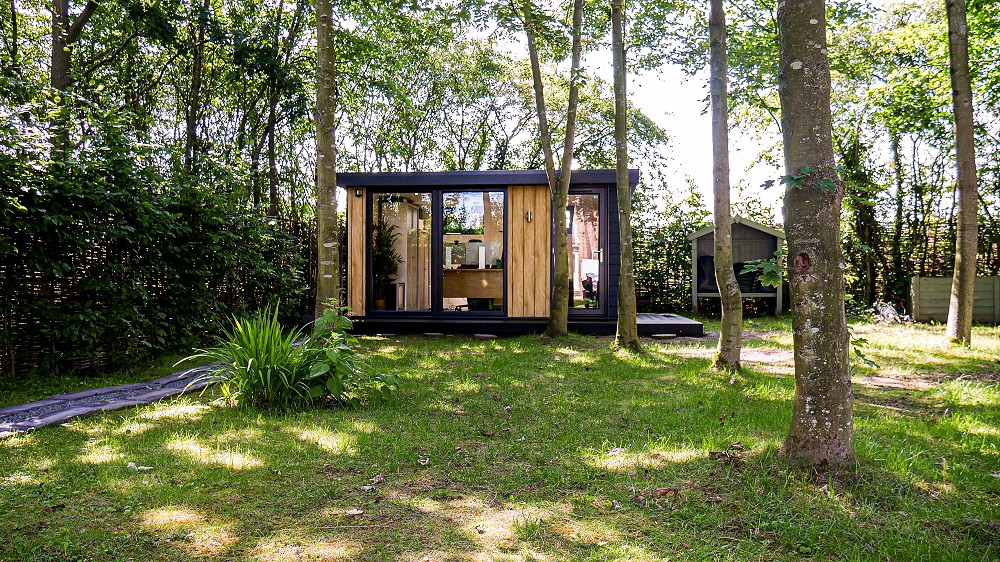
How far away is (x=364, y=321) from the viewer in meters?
9.08

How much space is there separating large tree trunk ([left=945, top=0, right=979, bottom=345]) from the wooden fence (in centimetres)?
377

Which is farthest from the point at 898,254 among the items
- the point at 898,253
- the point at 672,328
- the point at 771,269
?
the point at 771,269

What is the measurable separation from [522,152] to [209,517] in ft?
54.1

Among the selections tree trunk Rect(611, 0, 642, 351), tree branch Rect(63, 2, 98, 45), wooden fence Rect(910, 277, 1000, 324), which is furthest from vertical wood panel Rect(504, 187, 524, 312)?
tree branch Rect(63, 2, 98, 45)

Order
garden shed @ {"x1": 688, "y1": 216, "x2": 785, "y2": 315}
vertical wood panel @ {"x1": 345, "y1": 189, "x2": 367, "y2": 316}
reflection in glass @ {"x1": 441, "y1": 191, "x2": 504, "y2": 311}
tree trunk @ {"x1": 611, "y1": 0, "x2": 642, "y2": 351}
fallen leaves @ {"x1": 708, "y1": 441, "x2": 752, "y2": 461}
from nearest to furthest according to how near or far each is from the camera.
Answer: fallen leaves @ {"x1": 708, "y1": 441, "x2": 752, "y2": 461}, tree trunk @ {"x1": 611, "y1": 0, "x2": 642, "y2": 351}, reflection in glass @ {"x1": 441, "y1": 191, "x2": 504, "y2": 311}, vertical wood panel @ {"x1": 345, "y1": 189, "x2": 367, "y2": 316}, garden shed @ {"x1": 688, "y1": 216, "x2": 785, "y2": 315}

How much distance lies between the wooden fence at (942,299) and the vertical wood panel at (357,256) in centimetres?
889

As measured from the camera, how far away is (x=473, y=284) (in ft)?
29.9

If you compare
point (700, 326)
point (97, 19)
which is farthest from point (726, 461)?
point (97, 19)

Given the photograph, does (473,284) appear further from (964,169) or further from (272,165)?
(272,165)

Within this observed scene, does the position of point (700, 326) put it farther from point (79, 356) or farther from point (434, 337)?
point (79, 356)

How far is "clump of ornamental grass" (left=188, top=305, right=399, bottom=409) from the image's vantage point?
406cm

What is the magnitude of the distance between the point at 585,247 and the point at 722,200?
3.74m

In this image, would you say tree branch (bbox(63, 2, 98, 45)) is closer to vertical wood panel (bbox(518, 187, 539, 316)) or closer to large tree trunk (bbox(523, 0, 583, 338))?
large tree trunk (bbox(523, 0, 583, 338))

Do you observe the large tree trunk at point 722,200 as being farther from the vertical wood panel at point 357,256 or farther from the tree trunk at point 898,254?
the tree trunk at point 898,254
